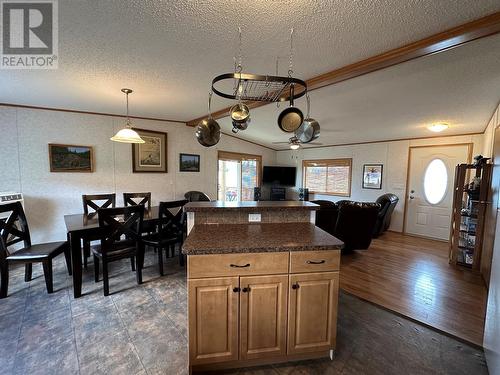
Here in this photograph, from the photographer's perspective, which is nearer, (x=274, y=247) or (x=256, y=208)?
(x=274, y=247)

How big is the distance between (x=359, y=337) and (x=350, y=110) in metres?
3.16

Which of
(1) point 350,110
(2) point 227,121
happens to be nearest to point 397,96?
(1) point 350,110

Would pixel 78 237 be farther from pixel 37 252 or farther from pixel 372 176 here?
pixel 372 176

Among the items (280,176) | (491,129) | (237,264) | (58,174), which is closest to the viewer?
(237,264)

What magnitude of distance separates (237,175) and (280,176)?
62.9 inches

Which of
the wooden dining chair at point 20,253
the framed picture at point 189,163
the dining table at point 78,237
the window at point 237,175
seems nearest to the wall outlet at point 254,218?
the dining table at point 78,237

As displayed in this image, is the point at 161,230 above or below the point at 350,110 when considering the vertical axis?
below

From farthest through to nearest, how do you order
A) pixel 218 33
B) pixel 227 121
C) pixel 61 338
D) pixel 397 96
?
1. pixel 227 121
2. pixel 397 96
3. pixel 61 338
4. pixel 218 33

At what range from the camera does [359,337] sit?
191cm

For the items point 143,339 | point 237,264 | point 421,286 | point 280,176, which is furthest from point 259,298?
point 280,176

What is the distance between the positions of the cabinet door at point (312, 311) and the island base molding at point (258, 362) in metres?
0.09

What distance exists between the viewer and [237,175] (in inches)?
269

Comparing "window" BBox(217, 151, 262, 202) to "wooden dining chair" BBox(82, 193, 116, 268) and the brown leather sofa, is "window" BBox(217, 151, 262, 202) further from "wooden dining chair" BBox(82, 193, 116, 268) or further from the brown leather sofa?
the brown leather sofa

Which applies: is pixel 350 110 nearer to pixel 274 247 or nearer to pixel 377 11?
pixel 377 11
